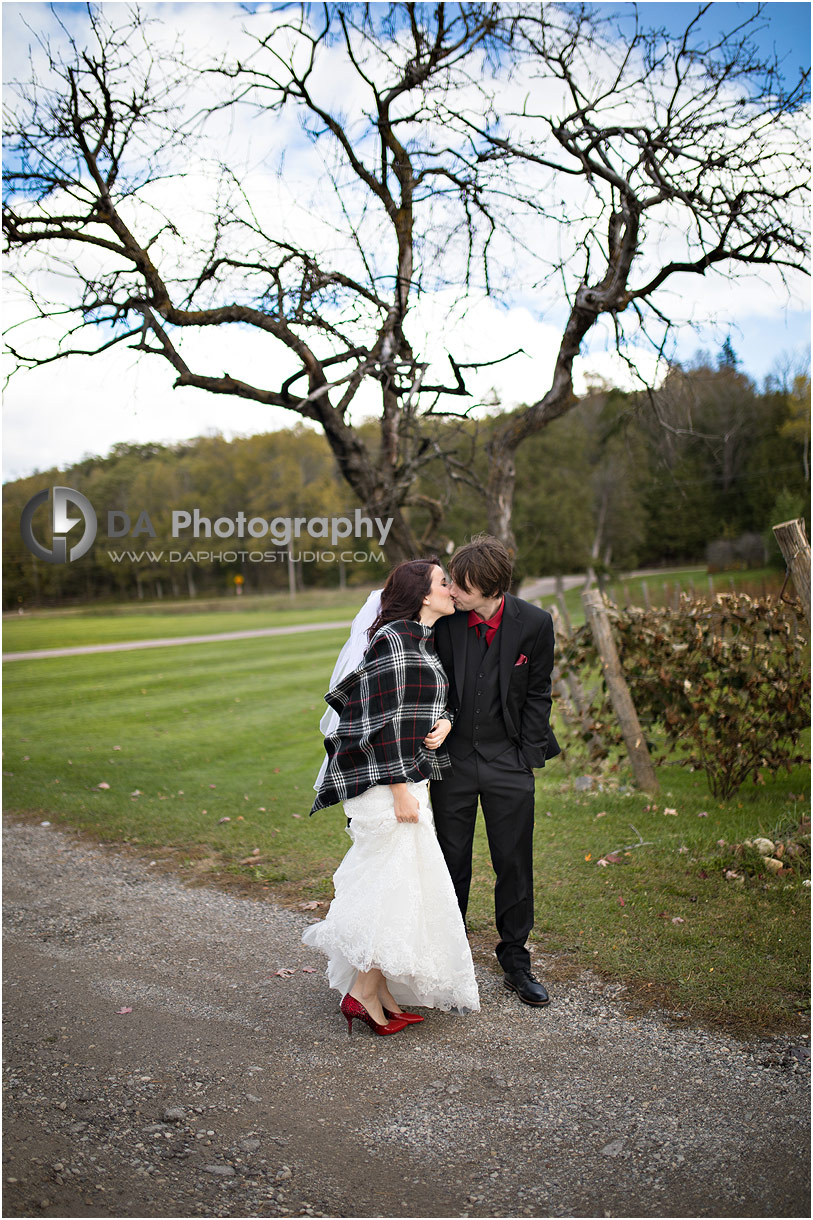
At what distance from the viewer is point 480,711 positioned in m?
3.81

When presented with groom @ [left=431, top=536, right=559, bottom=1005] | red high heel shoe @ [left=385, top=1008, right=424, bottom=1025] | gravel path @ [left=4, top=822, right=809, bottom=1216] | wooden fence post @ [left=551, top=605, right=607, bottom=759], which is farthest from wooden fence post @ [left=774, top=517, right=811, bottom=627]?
red high heel shoe @ [left=385, top=1008, right=424, bottom=1025]

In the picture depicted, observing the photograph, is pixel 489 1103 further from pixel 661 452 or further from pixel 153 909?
pixel 661 452

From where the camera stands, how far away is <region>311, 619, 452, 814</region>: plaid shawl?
3.54 m

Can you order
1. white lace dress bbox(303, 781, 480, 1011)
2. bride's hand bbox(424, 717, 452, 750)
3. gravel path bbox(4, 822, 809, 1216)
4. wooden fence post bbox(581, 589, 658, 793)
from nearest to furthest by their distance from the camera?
gravel path bbox(4, 822, 809, 1216) < white lace dress bbox(303, 781, 480, 1011) < bride's hand bbox(424, 717, 452, 750) < wooden fence post bbox(581, 589, 658, 793)

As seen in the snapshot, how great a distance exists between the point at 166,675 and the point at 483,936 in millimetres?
14259

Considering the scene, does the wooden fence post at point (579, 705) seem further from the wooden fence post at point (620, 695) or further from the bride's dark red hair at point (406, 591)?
the bride's dark red hair at point (406, 591)

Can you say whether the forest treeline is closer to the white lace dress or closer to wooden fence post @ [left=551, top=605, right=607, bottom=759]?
wooden fence post @ [left=551, top=605, right=607, bottom=759]

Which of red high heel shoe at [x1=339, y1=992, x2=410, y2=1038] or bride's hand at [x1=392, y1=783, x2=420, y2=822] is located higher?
bride's hand at [x1=392, y1=783, x2=420, y2=822]

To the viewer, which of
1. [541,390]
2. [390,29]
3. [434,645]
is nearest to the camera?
[434,645]

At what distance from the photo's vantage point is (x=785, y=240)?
20.9 ft

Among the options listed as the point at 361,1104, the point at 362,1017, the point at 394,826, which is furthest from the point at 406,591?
the point at 361,1104

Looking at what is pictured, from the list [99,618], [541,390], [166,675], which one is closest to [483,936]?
[541,390]

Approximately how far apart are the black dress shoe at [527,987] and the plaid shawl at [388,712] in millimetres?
1038

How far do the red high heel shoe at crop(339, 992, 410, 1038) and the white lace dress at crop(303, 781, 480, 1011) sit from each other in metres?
0.13
